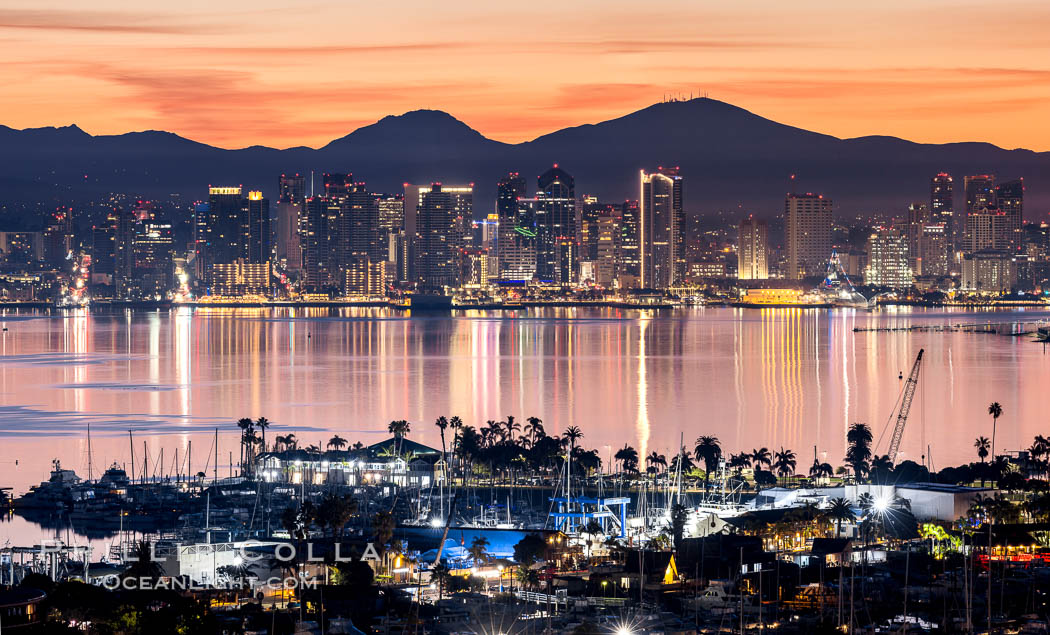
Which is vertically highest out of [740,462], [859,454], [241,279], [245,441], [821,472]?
[241,279]

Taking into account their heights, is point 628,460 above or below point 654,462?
above

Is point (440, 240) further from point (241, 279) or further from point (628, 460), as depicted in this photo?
point (628, 460)

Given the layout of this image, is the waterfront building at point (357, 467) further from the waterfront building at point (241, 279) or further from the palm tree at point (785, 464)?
the waterfront building at point (241, 279)

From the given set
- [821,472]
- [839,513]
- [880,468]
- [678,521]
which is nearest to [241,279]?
[821,472]

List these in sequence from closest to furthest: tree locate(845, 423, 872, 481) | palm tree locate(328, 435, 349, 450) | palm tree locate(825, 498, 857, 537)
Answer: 1. palm tree locate(825, 498, 857, 537)
2. tree locate(845, 423, 872, 481)
3. palm tree locate(328, 435, 349, 450)

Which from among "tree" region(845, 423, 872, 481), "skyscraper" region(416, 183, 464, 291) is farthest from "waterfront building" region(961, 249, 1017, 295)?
"tree" region(845, 423, 872, 481)

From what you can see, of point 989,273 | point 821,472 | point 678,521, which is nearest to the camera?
point 678,521

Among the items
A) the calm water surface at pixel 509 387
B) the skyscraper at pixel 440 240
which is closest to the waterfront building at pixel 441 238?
the skyscraper at pixel 440 240

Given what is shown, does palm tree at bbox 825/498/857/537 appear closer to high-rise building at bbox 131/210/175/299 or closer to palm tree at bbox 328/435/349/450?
palm tree at bbox 328/435/349/450
